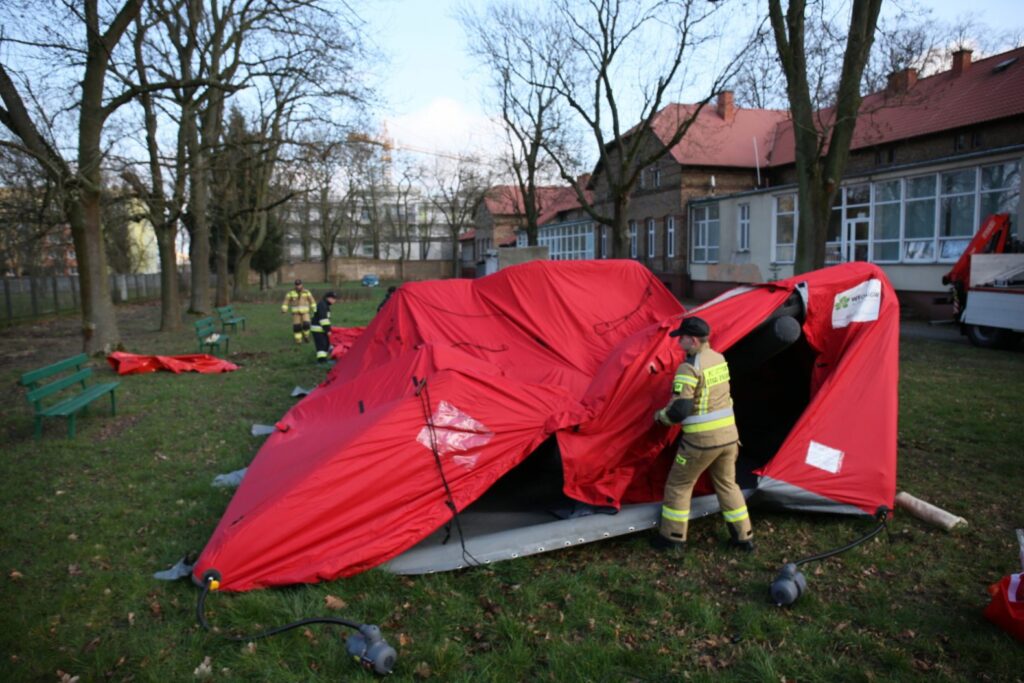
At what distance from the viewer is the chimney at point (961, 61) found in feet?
78.6

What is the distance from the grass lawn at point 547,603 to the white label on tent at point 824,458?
447 mm

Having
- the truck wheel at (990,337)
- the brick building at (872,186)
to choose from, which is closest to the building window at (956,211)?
the brick building at (872,186)

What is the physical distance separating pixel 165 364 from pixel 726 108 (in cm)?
2974

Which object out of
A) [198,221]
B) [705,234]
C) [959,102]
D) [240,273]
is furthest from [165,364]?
[705,234]

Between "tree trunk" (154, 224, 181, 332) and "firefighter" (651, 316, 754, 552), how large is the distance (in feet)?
59.8

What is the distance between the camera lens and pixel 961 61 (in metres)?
24.2

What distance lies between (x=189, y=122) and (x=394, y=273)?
146 feet

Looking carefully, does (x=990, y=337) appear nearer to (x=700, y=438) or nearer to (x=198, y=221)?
(x=700, y=438)

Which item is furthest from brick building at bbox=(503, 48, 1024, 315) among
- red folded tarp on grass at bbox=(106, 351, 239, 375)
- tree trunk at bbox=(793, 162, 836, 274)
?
red folded tarp on grass at bbox=(106, 351, 239, 375)

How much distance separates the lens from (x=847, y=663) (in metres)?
3.78

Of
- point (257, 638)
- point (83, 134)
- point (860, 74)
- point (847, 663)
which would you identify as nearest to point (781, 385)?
point (847, 663)

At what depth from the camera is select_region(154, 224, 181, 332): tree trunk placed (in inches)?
782

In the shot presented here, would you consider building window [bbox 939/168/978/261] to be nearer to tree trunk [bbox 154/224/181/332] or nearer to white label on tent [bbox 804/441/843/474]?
white label on tent [bbox 804/441/843/474]

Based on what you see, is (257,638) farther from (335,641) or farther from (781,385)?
(781,385)
